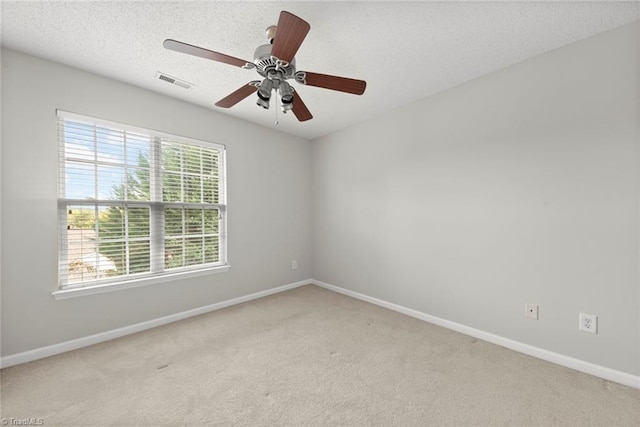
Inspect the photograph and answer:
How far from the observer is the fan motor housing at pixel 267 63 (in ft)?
5.25

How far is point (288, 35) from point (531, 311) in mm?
2795

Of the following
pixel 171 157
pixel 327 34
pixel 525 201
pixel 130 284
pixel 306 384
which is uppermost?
pixel 327 34

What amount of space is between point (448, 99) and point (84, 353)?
422 centimetres

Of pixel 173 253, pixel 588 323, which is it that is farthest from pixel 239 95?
pixel 588 323

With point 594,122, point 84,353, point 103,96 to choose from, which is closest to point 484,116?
point 594,122

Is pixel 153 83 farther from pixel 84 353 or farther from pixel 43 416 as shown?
pixel 43 416

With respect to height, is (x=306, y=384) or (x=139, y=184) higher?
(x=139, y=184)

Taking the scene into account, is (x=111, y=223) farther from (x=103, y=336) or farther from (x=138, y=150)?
(x=103, y=336)

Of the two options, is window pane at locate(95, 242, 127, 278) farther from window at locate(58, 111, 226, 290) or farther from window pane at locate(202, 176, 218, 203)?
window pane at locate(202, 176, 218, 203)

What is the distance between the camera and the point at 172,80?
8.05 feet

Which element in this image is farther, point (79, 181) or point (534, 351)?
point (79, 181)

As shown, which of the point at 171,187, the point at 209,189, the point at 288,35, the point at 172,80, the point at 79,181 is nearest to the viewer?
the point at 288,35

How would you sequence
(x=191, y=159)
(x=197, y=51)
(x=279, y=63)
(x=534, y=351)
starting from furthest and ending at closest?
(x=191, y=159)
(x=534, y=351)
(x=279, y=63)
(x=197, y=51)

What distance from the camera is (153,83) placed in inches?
99.3
